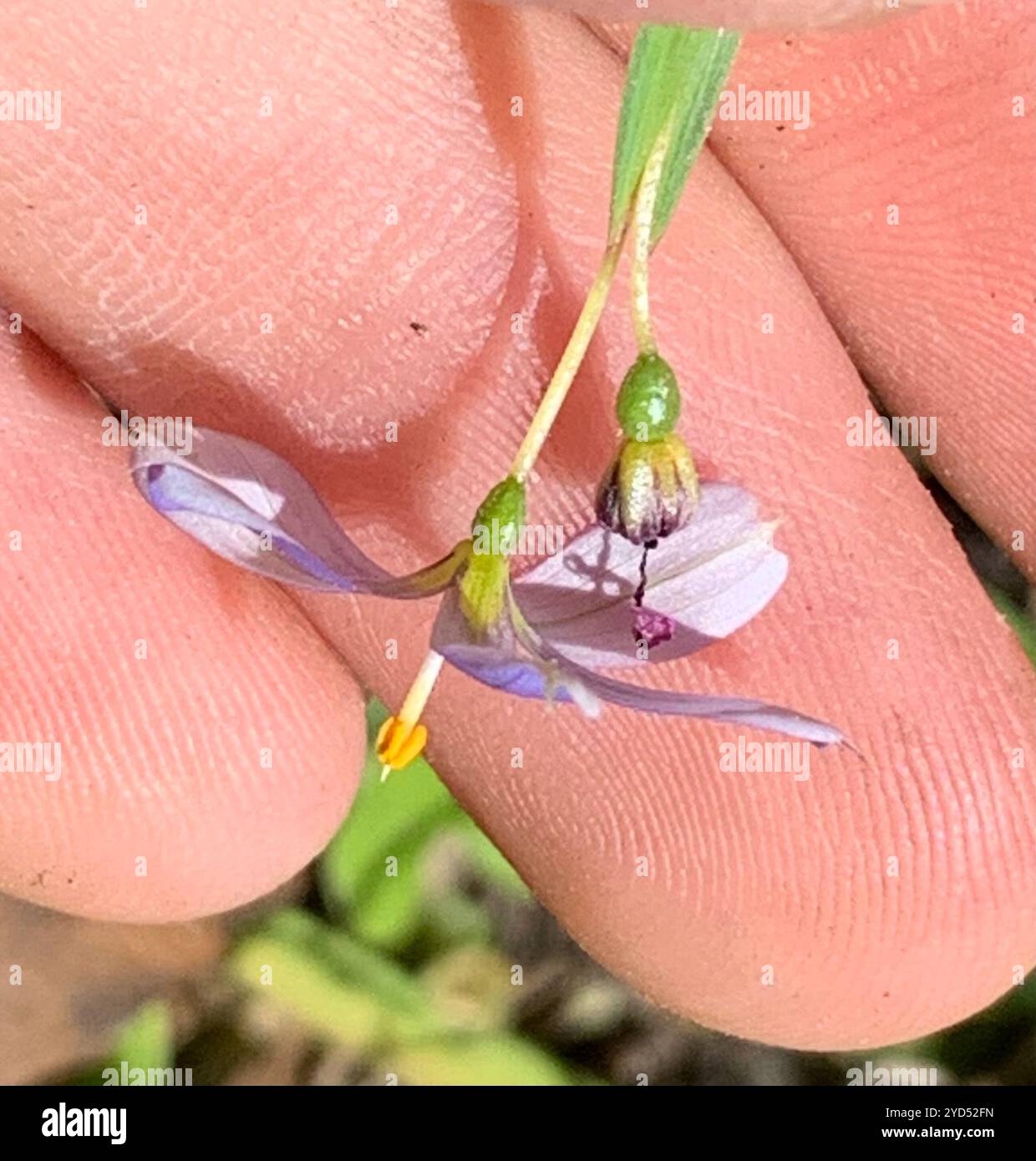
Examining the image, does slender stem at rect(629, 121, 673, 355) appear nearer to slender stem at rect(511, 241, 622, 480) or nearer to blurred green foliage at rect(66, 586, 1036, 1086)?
slender stem at rect(511, 241, 622, 480)

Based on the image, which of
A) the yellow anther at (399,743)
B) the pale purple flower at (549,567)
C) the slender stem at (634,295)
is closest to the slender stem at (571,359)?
the slender stem at (634,295)

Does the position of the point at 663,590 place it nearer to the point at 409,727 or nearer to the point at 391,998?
the point at 409,727

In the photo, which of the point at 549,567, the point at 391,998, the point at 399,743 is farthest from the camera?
the point at 391,998

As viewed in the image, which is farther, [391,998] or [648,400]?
[391,998]

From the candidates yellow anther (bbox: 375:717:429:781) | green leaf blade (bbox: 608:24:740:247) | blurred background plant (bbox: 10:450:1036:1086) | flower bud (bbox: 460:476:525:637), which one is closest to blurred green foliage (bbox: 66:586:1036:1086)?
blurred background plant (bbox: 10:450:1036:1086)

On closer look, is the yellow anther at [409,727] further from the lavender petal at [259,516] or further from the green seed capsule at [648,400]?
the green seed capsule at [648,400]

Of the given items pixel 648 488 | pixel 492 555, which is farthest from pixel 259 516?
pixel 648 488
